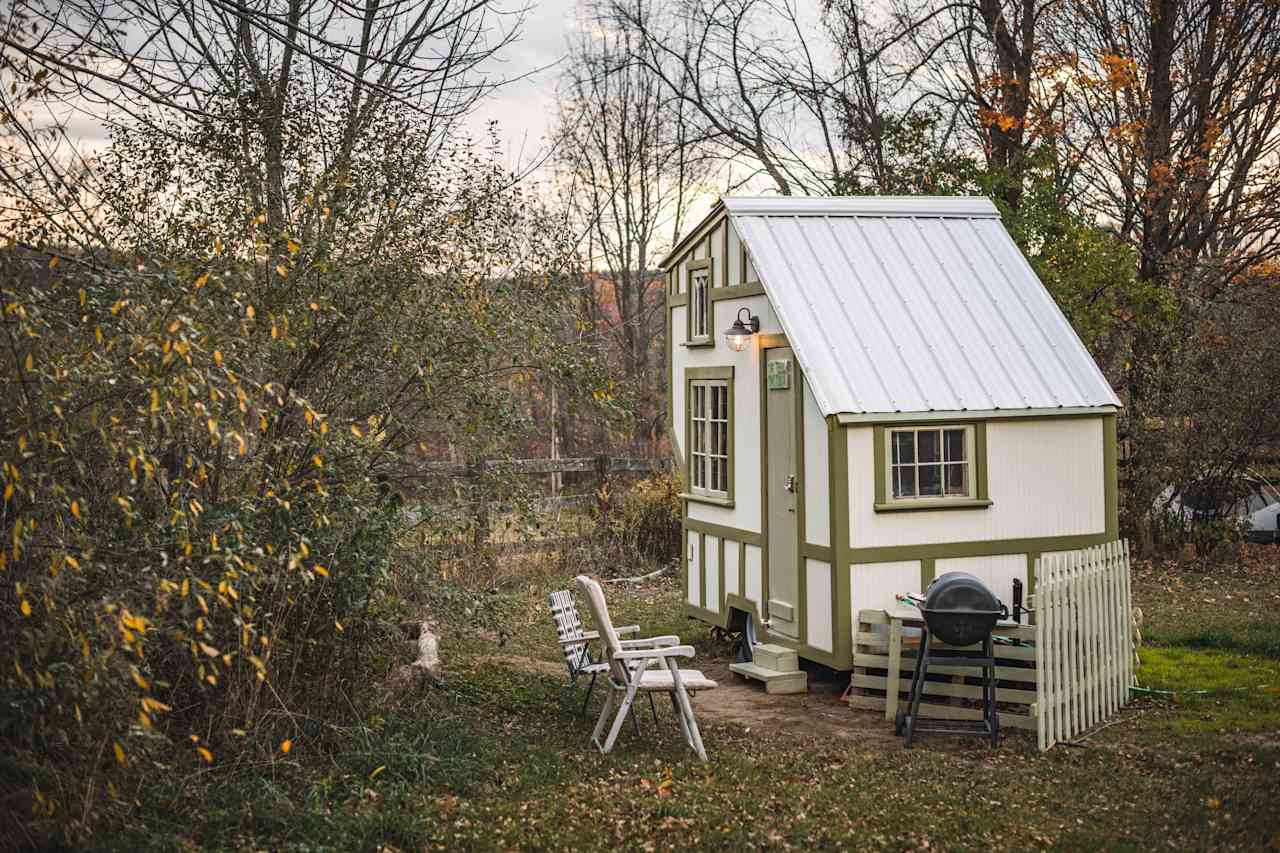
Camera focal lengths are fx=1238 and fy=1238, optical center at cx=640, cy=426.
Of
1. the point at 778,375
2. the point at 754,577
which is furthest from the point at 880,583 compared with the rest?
the point at 778,375

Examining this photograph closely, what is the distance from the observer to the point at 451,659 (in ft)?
33.9

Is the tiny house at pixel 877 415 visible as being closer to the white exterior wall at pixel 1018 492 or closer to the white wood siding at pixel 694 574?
the white exterior wall at pixel 1018 492

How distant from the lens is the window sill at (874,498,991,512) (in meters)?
9.34

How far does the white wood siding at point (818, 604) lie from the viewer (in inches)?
370

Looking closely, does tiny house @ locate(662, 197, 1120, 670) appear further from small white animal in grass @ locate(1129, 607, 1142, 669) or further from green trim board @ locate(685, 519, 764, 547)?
small white animal in grass @ locate(1129, 607, 1142, 669)

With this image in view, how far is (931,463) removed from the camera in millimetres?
9602

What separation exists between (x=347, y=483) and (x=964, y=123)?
49.8 feet

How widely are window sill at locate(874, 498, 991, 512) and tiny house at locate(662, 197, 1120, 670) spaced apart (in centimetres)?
2

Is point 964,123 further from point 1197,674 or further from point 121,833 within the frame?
point 121,833

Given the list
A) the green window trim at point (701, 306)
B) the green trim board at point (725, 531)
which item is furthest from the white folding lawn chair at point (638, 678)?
the green window trim at point (701, 306)

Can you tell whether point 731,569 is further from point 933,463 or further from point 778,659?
point 933,463

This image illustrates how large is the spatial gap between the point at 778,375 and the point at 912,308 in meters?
1.28

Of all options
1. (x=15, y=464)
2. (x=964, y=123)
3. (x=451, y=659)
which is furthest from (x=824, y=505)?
(x=964, y=123)

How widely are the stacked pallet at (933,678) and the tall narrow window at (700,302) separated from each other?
3.41m
